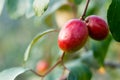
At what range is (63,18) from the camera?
97.0 inches

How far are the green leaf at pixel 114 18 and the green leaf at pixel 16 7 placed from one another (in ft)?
1.83

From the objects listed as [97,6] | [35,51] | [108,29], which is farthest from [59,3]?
[108,29]

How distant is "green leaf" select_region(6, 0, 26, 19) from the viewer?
185 centimetres

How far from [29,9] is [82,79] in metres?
0.38

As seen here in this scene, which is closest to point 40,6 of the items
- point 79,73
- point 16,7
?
point 79,73

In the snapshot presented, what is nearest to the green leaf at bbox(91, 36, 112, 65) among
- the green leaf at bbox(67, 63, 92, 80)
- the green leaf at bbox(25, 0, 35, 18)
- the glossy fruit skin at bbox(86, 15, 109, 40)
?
the green leaf at bbox(67, 63, 92, 80)

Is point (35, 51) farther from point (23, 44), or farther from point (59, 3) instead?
point (23, 44)

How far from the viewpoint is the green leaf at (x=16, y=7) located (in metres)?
1.85

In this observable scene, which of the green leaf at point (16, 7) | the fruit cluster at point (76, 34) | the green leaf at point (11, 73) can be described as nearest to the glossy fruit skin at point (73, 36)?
the fruit cluster at point (76, 34)

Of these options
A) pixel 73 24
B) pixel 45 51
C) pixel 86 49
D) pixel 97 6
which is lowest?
pixel 45 51

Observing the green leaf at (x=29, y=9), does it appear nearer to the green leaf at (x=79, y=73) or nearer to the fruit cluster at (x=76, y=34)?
the green leaf at (x=79, y=73)

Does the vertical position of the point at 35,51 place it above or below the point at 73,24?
below

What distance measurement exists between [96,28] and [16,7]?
63cm

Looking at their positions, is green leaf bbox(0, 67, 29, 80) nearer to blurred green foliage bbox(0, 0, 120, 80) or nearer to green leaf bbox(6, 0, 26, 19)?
blurred green foliage bbox(0, 0, 120, 80)
